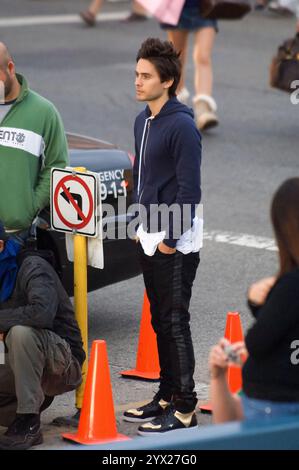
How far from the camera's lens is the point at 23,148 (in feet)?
20.8

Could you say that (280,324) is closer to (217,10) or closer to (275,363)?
(275,363)

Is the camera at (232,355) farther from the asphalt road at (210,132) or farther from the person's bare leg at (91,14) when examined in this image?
the person's bare leg at (91,14)

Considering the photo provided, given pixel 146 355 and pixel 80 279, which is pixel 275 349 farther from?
pixel 146 355

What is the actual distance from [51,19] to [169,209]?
45.9 ft

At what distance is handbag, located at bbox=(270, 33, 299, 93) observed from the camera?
12078 mm

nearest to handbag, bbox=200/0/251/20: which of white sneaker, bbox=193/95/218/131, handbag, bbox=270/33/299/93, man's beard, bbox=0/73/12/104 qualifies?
handbag, bbox=270/33/299/93

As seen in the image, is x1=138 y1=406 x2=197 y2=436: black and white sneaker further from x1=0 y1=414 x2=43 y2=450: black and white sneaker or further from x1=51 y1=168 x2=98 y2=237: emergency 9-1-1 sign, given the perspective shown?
x1=51 y1=168 x2=98 y2=237: emergency 9-1-1 sign

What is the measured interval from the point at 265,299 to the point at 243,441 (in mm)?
867

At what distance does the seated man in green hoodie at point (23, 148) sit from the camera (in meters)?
6.35

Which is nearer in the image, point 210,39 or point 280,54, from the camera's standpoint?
point 280,54

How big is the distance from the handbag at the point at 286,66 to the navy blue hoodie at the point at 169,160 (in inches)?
238

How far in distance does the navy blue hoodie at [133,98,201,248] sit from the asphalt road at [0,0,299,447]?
1115mm

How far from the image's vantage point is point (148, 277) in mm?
6254
